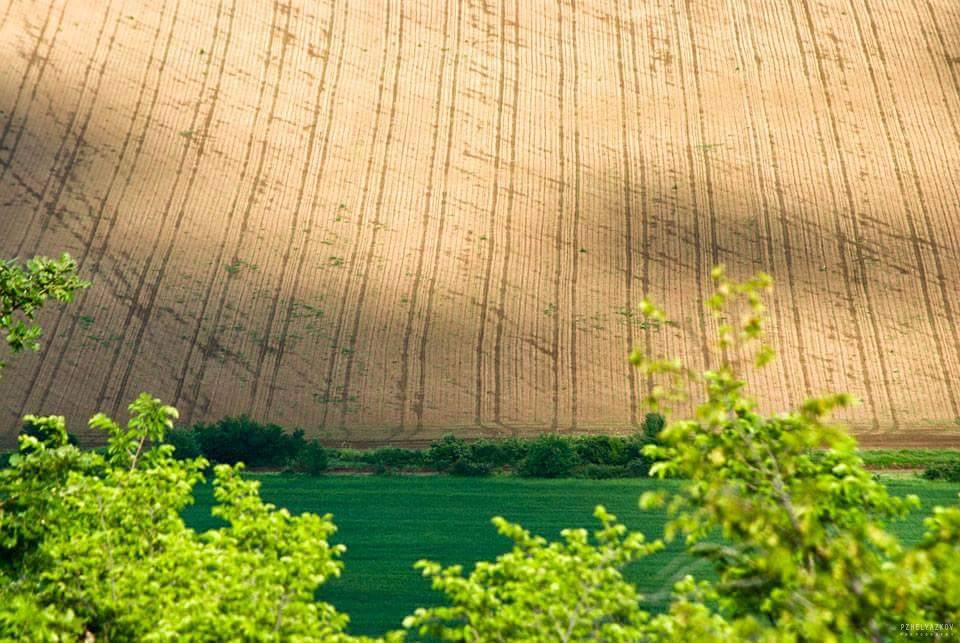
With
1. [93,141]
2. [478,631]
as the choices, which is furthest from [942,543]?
[93,141]

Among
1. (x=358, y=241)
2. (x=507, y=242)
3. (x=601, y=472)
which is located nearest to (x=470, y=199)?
(x=507, y=242)

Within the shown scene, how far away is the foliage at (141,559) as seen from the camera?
1413 centimetres

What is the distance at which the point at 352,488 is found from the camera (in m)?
46.7

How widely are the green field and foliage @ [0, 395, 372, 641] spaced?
14.3m

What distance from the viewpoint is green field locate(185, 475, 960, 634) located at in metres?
33.7

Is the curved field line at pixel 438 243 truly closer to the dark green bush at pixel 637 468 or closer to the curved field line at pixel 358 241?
the curved field line at pixel 358 241

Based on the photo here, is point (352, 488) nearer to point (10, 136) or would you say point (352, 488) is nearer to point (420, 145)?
point (420, 145)

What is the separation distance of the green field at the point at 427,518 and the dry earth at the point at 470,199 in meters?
6.37

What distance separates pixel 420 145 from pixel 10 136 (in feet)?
86.3

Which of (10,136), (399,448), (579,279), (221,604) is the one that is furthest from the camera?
(10,136)

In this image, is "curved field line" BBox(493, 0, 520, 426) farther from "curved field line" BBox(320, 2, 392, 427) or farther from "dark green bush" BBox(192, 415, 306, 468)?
"dark green bush" BBox(192, 415, 306, 468)

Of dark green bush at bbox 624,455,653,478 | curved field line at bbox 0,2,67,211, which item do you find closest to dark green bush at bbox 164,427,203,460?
dark green bush at bbox 624,455,653,478

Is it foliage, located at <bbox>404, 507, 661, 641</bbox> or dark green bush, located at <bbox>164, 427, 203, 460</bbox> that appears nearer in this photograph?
foliage, located at <bbox>404, 507, 661, 641</bbox>

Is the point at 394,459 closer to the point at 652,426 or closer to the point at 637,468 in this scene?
the point at 637,468
